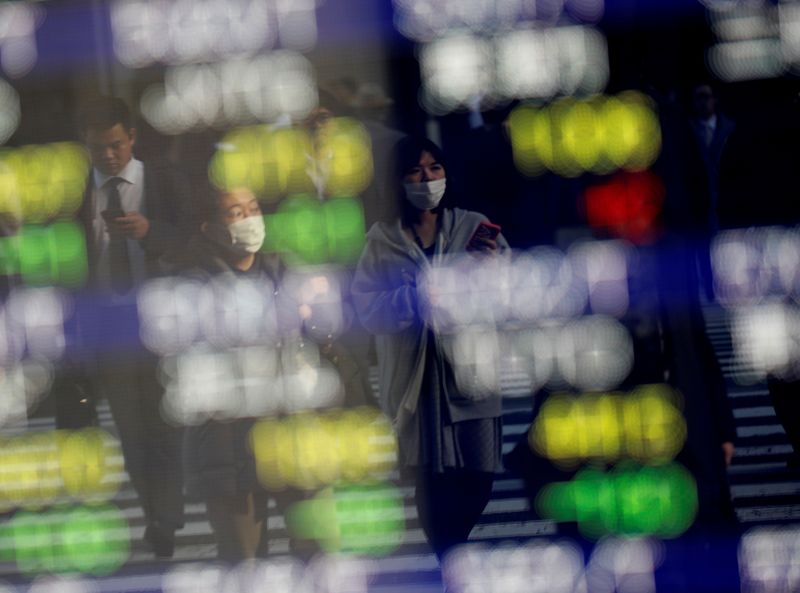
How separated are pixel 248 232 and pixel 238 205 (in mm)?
50

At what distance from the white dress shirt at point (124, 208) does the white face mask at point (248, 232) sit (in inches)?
6.5

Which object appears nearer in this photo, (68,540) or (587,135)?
(587,135)

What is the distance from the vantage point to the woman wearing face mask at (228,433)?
2527 millimetres

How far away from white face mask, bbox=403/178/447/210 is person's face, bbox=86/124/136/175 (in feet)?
1.61

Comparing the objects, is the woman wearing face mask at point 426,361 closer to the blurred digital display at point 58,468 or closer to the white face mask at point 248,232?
the white face mask at point 248,232

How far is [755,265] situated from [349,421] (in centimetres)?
75

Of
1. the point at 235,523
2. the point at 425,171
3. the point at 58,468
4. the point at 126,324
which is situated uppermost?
the point at 425,171

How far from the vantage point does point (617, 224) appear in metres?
2.48

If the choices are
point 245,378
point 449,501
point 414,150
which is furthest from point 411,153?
point 449,501

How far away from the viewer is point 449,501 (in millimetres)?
2537

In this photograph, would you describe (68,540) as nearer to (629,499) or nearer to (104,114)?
(104,114)

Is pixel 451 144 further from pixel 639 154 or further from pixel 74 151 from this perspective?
pixel 74 151

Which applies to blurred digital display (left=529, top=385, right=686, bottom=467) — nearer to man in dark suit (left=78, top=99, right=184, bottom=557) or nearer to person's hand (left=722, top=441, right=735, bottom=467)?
person's hand (left=722, top=441, right=735, bottom=467)

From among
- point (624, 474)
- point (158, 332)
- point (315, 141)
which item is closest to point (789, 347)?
point (624, 474)
